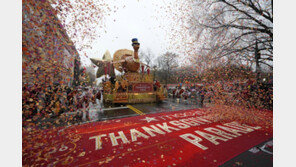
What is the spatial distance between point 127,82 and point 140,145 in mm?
9346

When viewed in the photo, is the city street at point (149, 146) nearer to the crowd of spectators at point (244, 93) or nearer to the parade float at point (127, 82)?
the crowd of spectators at point (244, 93)

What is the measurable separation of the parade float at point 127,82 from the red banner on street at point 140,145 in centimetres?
707

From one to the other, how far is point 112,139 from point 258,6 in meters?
10.3

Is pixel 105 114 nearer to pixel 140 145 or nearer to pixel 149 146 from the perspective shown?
pixel 140 145

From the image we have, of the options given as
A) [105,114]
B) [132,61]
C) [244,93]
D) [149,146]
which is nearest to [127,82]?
[132,61]

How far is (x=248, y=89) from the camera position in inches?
355

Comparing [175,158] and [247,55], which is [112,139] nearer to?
[175,158]

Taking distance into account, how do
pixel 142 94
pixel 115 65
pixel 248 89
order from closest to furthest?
pixel 248 89
pixel 142 94
pixel 115 65

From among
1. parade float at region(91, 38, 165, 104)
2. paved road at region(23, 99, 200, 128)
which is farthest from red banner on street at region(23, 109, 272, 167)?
parade float at region(91, 38, 165, 104)

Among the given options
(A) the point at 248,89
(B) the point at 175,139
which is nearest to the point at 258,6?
(A) the point at 248,89

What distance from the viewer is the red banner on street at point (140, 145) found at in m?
2.98

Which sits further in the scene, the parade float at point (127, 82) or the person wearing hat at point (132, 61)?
the person wearing hat at point (132, 61)

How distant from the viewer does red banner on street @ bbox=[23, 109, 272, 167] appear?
117 inches

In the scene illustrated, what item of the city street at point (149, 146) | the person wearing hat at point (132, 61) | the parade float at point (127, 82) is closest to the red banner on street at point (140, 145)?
the city street at point (149, 146)
